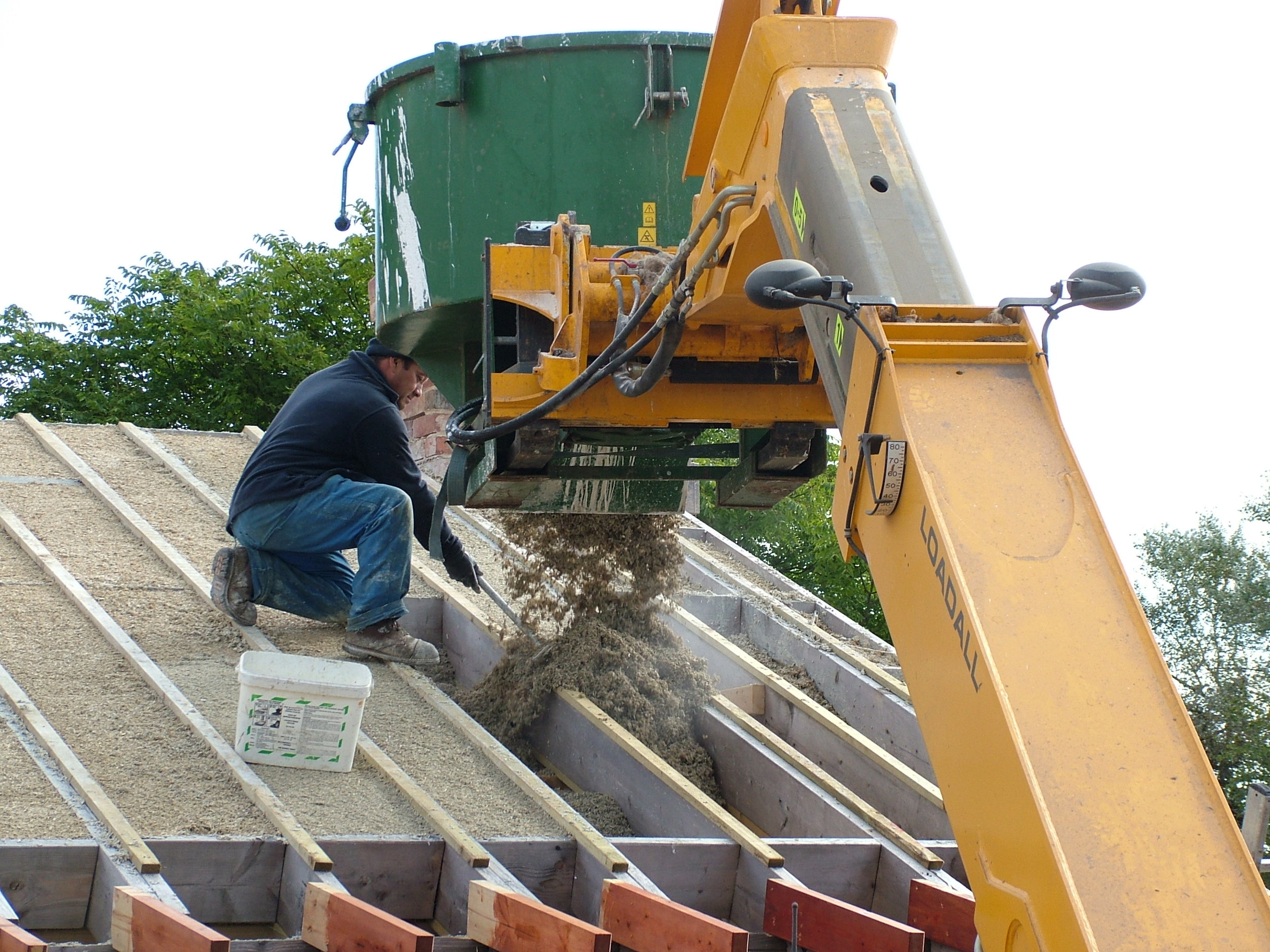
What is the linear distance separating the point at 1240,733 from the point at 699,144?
33.6ft

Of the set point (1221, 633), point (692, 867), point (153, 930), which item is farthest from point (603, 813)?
point (1221, 633)

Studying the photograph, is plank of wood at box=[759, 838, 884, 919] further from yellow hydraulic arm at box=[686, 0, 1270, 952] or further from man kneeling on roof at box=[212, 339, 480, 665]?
man kneeling on roof at box=[212, 339, 480, 665]

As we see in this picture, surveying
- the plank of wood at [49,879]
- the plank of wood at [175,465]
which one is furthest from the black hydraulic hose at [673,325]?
the plank of wood at [175,465]

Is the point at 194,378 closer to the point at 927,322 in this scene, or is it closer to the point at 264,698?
the point at 264,698

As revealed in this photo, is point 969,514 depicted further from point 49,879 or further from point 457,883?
point 49,879

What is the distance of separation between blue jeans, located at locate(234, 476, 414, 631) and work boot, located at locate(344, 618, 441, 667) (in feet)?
0.14

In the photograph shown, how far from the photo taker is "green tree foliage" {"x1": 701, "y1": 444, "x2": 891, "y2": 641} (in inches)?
660

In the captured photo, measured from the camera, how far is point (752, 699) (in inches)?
225

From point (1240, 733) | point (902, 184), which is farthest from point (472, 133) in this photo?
point (1240, 733)

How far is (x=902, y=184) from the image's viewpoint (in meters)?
2.89

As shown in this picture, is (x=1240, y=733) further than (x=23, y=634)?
Yes

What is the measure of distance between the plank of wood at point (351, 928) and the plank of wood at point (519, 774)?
2.64ft

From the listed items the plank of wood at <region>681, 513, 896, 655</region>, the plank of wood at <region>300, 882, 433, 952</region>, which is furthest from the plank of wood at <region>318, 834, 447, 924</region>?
the plank of wood at <region>681, 513, 896, 655</region>

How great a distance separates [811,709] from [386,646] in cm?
173
